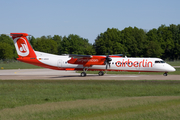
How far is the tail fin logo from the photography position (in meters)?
39.9

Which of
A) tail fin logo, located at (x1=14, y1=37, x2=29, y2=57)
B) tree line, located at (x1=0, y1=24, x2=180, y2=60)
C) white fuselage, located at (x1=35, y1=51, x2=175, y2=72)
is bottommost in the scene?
white fuselage, located at (x1=35, y1=51, x2=175, y2=72)

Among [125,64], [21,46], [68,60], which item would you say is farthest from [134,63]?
[21,46]

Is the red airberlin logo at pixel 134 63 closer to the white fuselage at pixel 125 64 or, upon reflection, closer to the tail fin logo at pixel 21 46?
the white fuselage at pixel 125 64

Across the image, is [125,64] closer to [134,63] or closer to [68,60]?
→ [134,63]

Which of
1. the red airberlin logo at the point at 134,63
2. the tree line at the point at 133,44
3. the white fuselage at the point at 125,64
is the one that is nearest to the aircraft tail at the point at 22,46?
the white fuselage at the point at 125,64

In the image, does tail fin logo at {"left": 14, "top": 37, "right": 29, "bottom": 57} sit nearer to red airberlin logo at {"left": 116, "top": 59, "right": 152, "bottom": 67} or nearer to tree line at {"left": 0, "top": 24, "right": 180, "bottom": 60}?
red airberlin logo at {"left": 116, "top": 59, "right": 152, "bottom": 67}

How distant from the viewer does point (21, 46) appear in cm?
4003

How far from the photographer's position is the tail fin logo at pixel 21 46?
39.9 metres

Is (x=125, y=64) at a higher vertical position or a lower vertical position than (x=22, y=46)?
lower

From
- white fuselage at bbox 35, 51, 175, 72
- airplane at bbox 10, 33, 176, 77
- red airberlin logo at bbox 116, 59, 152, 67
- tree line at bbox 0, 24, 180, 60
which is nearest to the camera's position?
white fuselage at bbox 35, 51, 175, 72

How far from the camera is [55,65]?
4047cm

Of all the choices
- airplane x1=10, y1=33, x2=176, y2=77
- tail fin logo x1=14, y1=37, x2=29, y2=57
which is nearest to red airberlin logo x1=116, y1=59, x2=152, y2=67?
airplane x1=10, y1=33, x2=176, y2=77

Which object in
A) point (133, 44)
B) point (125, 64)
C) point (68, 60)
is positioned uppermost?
point (133, 44)

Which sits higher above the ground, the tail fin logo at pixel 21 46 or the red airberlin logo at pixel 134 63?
the tail fin logo at pixel 21 46
